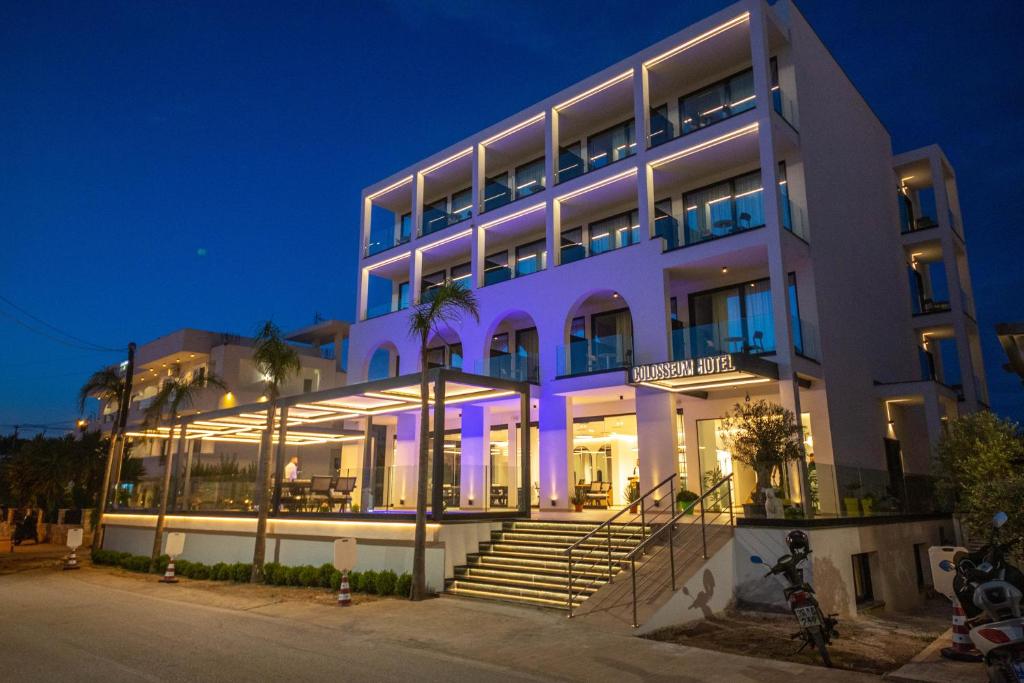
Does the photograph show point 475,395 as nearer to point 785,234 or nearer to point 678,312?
point 678,312

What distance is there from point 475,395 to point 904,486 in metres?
11.3

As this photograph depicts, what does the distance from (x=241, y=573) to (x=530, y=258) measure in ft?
50.2

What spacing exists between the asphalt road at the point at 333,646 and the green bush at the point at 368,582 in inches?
35.0

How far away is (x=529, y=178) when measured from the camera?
27.3 m

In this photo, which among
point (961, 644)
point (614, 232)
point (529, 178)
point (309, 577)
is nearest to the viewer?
point (961, 644)

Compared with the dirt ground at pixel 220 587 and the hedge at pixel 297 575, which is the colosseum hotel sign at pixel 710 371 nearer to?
the hedge at pixel 297 575

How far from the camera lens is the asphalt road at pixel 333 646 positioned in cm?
820

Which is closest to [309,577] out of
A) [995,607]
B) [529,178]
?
[995,607]

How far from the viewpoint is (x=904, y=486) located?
1714cm

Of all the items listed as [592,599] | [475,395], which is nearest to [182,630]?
[592,599]

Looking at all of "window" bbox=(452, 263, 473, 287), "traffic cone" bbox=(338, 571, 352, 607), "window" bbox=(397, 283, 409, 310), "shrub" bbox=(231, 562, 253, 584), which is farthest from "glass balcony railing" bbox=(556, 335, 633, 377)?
"window" bbox=(397, 283, 409, 310)

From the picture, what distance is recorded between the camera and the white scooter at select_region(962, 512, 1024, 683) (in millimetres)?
6133

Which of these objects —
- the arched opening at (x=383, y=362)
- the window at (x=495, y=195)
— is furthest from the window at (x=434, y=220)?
the arched opening at (x=383, y=362)

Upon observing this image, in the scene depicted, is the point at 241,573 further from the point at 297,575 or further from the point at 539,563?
the point at 539,563
